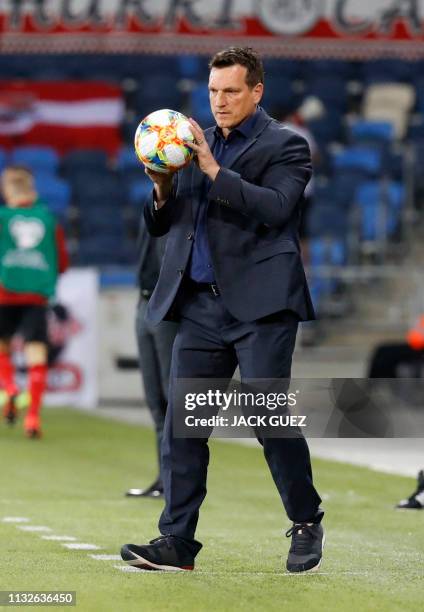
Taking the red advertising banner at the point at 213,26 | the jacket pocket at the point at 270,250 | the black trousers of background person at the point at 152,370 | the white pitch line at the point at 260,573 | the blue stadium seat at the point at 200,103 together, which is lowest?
the white pitch line at the point at 260,573

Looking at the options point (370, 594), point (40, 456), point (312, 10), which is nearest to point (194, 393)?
point (370, 594)

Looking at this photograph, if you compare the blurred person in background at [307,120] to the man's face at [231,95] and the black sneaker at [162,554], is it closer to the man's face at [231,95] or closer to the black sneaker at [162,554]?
the man's face at [231,95]

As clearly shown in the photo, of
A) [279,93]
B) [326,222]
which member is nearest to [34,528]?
[326,222]

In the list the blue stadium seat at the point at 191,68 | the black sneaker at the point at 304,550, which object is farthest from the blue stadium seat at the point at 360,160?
the black sneaker at the point at 304,550

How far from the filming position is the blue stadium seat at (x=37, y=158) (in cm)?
2323

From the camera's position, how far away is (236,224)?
6535mm

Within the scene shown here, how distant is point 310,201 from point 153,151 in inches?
640

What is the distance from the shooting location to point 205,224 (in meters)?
6.59

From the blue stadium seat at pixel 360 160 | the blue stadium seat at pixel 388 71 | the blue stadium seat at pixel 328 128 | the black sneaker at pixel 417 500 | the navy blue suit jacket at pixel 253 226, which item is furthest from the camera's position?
the blue stadium seat at pixel 388 71

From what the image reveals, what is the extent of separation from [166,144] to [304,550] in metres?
1.69

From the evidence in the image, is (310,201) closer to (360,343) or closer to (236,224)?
(360,343)

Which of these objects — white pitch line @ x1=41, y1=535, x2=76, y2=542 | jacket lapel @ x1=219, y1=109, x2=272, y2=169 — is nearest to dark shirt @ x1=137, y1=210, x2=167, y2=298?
white pitch line @ x1=41, y1=535, x2=76, y2=542

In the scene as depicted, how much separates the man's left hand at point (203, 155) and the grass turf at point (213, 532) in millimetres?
1557

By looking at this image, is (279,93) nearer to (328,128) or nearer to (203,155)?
(328,128)
